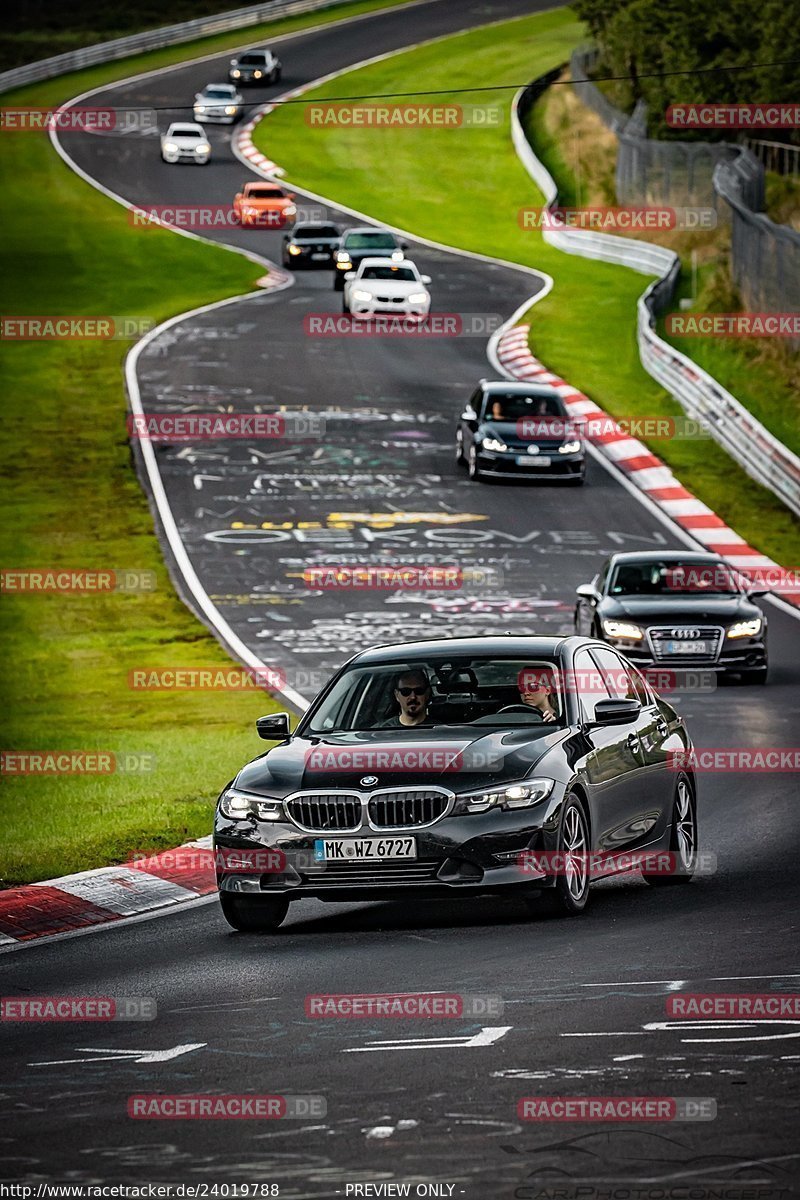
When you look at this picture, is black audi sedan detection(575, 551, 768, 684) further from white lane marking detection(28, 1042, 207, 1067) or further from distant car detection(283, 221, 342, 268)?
distant car detection(283, 221, 342, 268)

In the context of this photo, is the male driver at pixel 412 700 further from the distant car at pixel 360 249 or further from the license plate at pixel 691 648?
the distant car at pixel 360 249

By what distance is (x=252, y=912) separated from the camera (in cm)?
1191

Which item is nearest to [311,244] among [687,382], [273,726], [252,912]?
[687,382]

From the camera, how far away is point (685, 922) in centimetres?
1154

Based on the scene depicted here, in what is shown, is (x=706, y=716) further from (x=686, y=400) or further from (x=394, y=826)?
(x=686, y=400)

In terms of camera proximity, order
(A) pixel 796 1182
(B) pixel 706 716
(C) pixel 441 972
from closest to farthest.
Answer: (A) pixel 796 1182
(C) pixel 441 972
(B) pixel 706 716

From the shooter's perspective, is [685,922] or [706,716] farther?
[706,716]

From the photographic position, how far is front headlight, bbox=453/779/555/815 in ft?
37.3

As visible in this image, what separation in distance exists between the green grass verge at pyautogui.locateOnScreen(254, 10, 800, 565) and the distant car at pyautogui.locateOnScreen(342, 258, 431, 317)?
111 inches

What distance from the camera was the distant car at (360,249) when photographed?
2146 inches

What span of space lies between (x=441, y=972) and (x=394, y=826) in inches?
50.9

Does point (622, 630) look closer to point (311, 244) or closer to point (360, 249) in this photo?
point (360, 249)

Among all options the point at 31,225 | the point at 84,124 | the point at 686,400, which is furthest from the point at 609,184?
the point at 686,400

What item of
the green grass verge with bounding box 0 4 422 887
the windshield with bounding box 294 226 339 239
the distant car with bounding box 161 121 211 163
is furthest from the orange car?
the distant car with bounding box 161 121 211 163
